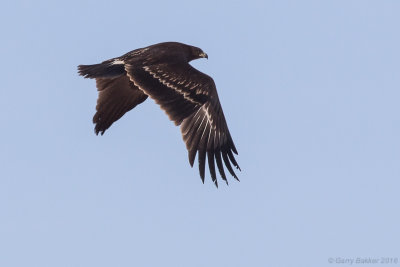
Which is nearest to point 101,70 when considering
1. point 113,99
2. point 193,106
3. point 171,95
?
point 113,99

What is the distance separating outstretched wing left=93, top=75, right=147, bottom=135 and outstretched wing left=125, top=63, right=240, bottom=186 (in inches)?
22.9

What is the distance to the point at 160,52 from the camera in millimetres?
15336

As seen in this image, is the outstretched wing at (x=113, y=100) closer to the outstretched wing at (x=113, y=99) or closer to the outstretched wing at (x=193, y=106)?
the outstretched wing at (x=113, y=99)

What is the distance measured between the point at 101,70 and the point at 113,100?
2.11 ft

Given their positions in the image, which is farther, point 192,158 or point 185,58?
point 185,58

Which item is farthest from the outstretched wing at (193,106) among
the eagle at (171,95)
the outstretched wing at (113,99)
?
the outstretched wing at (113,99)

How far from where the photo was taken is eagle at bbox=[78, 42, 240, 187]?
46.4ft

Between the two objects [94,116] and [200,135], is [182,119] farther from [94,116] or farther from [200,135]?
[94,116]

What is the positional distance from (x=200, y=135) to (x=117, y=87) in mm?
1804

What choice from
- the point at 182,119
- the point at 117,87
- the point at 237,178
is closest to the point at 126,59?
the point at 117,87

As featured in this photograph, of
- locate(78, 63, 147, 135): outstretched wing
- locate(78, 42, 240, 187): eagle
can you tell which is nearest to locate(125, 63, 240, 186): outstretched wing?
locate(78, 42, 240, 187): eagle

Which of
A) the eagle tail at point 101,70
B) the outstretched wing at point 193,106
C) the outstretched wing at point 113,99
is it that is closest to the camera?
the outstretched wing at point 193,106

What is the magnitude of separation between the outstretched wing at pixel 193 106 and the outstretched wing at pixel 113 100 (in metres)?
0.58

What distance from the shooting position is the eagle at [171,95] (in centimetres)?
1413
